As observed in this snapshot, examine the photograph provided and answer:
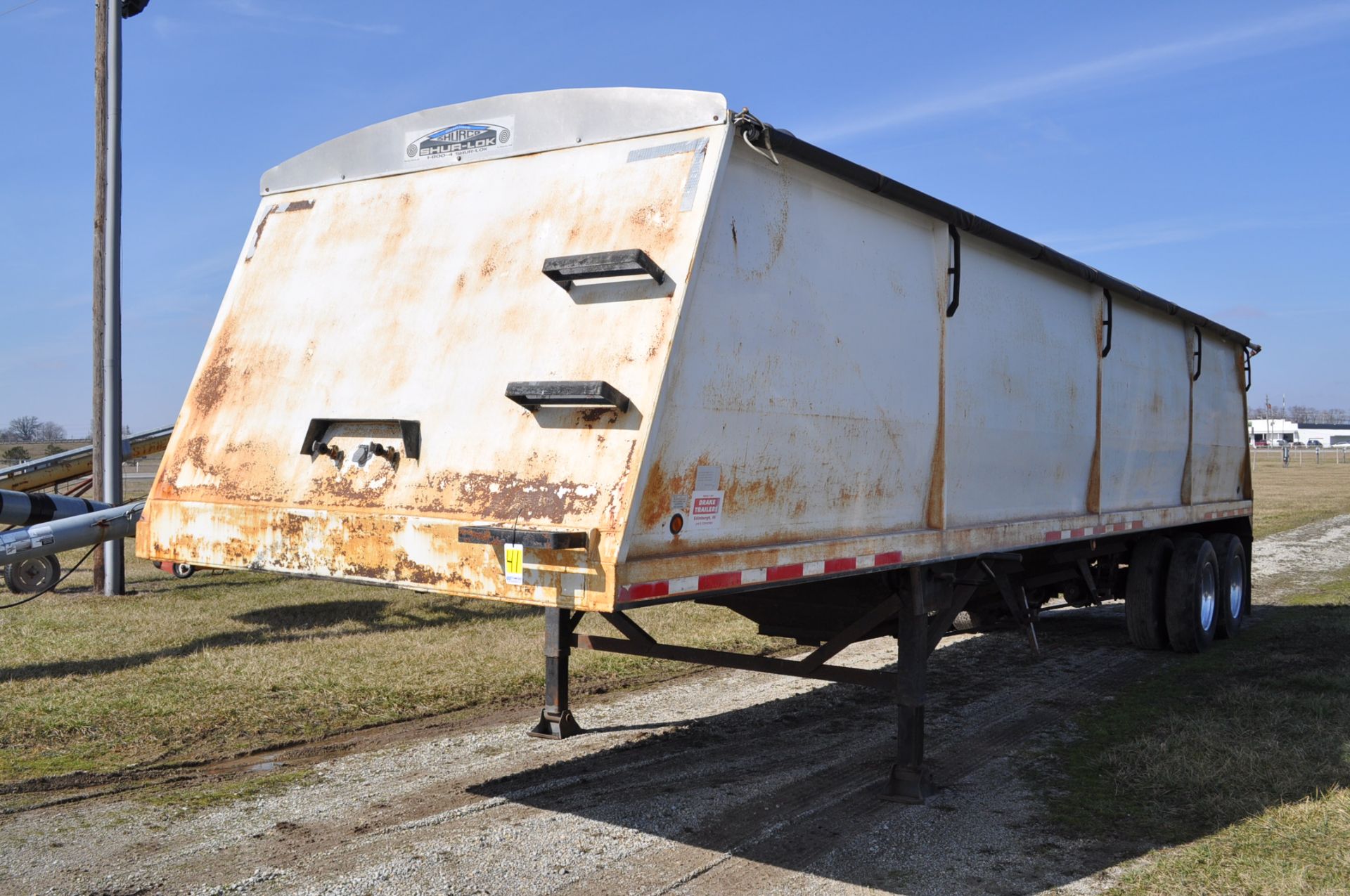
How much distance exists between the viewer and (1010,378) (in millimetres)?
6703

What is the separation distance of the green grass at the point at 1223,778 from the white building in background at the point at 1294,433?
486 ft

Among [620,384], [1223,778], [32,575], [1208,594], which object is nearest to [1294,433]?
[1208,594]

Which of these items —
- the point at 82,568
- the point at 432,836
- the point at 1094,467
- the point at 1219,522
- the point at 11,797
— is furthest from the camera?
the point at 82,568

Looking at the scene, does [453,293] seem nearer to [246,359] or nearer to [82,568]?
[246,359]

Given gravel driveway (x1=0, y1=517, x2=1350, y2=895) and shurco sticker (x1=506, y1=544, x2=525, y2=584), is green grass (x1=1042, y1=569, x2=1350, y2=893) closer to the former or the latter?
gravel driveway (x1=0, y1=517, x2=1350, y2=895)

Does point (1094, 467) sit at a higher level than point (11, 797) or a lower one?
higher

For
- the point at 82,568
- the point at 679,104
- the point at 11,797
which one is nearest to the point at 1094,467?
the point at 679,104

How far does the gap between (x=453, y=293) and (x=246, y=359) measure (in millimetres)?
1232

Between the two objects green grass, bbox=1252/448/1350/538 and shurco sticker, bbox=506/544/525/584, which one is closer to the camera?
shurco sticker, bbox=506/544/525/584

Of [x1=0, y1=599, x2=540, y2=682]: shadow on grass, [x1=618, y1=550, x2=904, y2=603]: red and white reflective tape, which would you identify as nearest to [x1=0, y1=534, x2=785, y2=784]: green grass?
[x1=0, y1=599, x2=540, y2=682]: shadow on grass

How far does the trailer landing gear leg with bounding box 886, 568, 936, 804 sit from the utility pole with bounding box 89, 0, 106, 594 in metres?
11.3

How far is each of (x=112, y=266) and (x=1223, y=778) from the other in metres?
13.2

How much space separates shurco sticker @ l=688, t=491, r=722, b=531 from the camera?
4.31 meters

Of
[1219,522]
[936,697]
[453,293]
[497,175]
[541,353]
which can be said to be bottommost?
[936,697]
